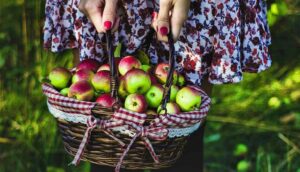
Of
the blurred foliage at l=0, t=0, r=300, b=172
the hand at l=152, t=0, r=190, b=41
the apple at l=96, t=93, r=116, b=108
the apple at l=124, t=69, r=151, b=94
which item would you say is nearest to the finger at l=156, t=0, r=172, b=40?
the hand at l=152, t=0, r=190, b=41

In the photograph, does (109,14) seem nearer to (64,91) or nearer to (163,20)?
(163,20)

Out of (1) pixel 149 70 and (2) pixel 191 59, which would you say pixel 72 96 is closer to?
(1) pixel 149 70

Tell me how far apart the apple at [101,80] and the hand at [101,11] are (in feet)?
0.37

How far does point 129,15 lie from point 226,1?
287mm

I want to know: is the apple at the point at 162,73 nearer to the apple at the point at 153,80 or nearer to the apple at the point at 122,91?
the apple at the point at 153,80

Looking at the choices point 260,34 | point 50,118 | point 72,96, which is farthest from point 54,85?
point 50,118

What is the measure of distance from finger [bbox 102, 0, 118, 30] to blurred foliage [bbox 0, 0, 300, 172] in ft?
3.34

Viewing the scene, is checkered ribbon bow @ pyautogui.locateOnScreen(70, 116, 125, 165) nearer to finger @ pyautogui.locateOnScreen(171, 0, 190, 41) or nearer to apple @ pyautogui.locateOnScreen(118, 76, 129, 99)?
apple @ pyautogui.locateOnScreen(118, 76, 129, 99)

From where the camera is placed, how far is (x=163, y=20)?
1.49 m

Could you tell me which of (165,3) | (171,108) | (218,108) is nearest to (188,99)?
(171,108)

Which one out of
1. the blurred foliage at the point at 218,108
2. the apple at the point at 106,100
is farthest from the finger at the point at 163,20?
the blurred foliage at the point at 218,108

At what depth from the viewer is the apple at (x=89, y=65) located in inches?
63.0

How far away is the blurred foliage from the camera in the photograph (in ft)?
8.34

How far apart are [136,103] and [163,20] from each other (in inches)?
9.5
